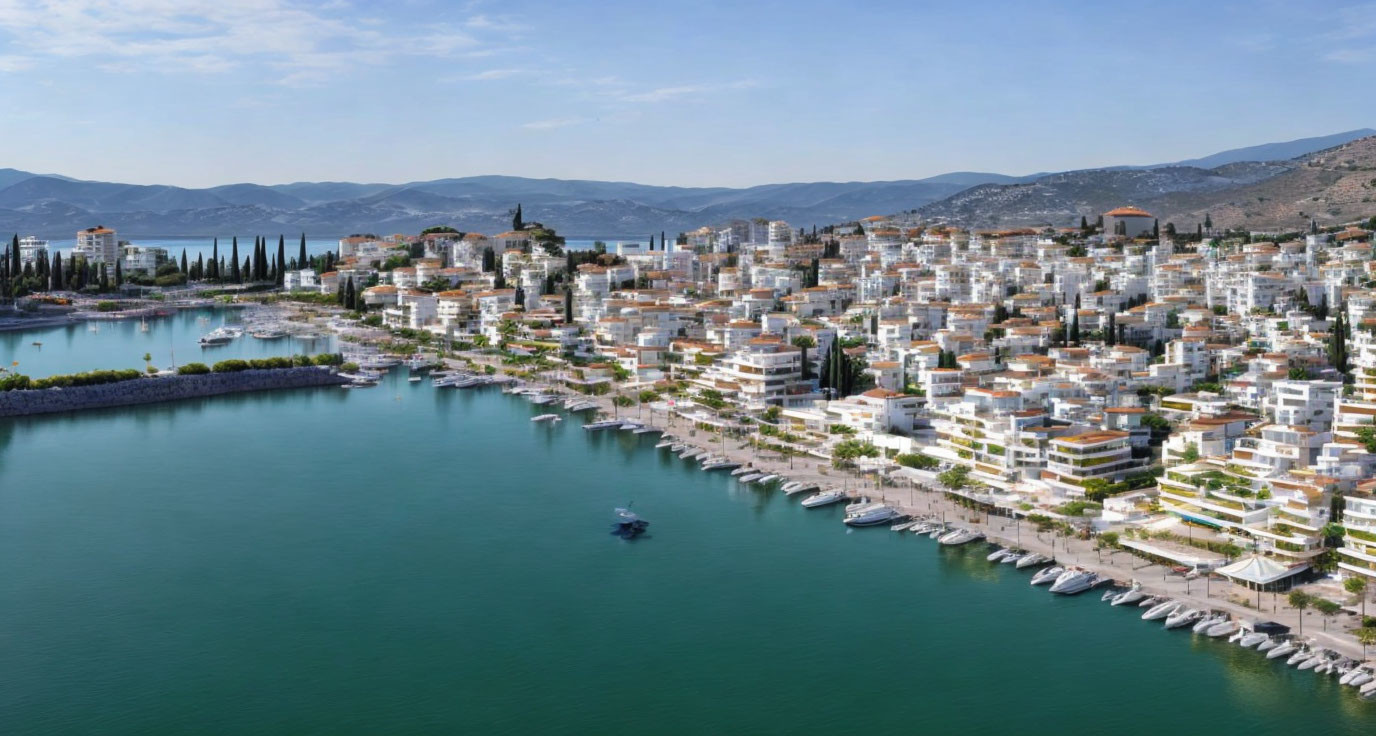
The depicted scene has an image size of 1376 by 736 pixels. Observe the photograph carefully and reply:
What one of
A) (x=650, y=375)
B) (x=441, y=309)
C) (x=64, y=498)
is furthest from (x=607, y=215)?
(x=64, y=498)

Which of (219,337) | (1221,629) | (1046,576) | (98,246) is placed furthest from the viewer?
(98,246)

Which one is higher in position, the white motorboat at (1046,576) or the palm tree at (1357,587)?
the palm tree at (1357,587)

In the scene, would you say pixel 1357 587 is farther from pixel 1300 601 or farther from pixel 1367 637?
pixel 1367 637

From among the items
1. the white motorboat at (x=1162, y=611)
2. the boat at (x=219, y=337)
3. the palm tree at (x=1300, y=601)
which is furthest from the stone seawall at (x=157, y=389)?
the palm tree at (x=1300, y=601)

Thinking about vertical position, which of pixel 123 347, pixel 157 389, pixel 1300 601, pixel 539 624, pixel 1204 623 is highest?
pixel 123 347

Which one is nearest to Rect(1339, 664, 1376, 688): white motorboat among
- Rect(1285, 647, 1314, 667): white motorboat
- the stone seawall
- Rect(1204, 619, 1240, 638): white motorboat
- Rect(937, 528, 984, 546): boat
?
Rect(1285, 647, 1314, 667): white motorboat

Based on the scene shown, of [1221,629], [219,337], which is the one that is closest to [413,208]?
[219,337]

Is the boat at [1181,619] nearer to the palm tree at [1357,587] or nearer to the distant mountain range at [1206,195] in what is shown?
the palm tree at [1357,587]
